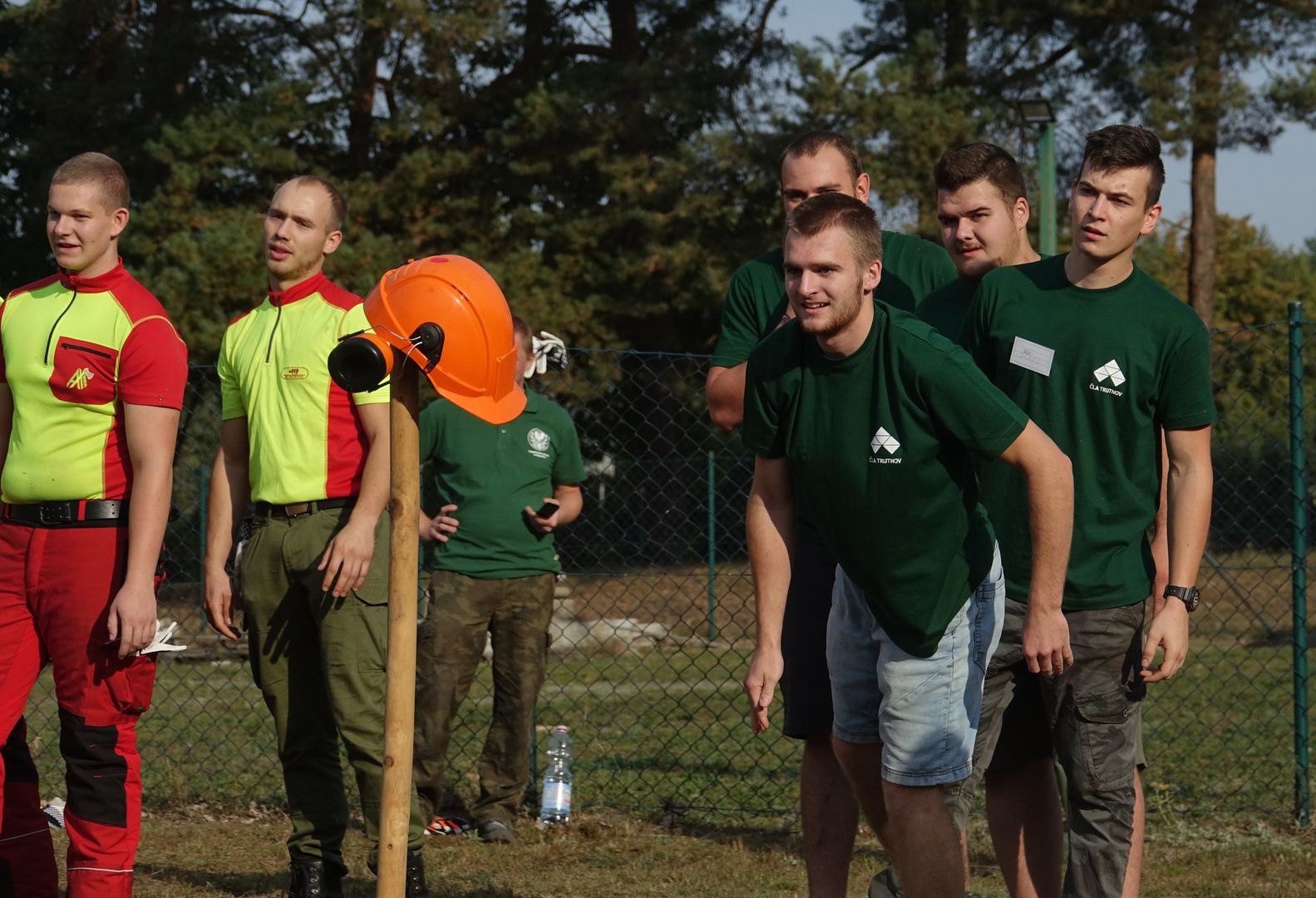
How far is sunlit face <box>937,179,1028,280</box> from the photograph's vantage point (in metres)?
4.11

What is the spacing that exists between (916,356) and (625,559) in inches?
454

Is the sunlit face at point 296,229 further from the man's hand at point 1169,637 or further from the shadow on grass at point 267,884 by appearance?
the man's hand at point 1169,637

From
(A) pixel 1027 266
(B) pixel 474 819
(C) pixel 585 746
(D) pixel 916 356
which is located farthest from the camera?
(C) pixel 585 746

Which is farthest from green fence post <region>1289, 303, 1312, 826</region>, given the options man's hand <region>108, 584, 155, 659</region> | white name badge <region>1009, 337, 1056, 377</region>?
man's hand <region>108, 584, 155, 659</region>

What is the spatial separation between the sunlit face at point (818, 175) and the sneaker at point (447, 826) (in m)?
3.19

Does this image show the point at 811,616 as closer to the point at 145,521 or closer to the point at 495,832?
the point at 145,521

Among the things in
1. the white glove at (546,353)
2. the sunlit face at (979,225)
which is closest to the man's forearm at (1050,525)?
the sunlit face at (979,225)

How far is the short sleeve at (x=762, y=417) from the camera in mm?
3461

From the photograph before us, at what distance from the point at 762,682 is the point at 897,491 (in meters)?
0.56

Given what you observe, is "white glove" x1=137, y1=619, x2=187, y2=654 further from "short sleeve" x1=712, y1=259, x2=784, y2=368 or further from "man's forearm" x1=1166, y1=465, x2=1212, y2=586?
"man's forearm" x1=1166, y1=465, x2=1212, y2=586

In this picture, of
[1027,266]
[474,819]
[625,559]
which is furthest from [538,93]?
[1027,266]

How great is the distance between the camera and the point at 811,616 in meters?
4.04

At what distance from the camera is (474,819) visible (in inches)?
233

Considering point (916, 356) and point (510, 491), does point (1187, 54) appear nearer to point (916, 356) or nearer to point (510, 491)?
point (510, 491)
